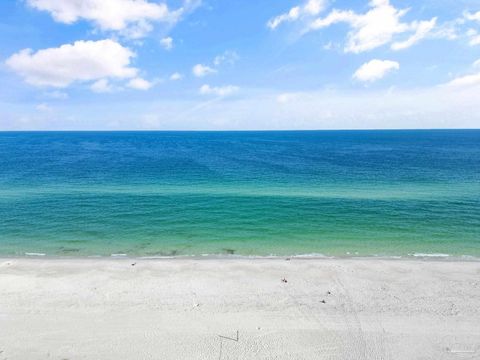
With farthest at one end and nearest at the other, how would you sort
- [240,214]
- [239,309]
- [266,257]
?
1. [240,214]
2. [266,257]
3. [239,309]

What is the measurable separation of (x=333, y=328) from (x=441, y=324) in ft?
18.9

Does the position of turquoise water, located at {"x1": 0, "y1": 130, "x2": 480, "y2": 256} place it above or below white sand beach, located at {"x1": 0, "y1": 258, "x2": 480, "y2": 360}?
above

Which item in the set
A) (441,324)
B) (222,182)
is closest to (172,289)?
(441,324)

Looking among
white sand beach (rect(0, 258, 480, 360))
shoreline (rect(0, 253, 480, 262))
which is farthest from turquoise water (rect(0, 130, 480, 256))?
white sand beach (rect(0, 258, 480, 360))

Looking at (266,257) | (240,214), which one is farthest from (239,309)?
(240,214)

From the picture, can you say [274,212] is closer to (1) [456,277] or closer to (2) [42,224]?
(1) [456,277]

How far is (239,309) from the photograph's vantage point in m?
17.6

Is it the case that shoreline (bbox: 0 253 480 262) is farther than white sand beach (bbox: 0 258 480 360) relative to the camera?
Yes

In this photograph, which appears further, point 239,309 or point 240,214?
point 240,214

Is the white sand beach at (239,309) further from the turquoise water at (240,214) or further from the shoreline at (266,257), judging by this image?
the turquoise water at (240,214)

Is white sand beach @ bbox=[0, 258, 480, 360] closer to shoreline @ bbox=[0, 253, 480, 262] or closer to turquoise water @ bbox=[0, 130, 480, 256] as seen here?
shoreline @ bbox=[0, 253, 480, 262]

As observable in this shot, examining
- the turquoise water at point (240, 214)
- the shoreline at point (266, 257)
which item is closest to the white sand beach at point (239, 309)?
the shoreline at point (266, 257)

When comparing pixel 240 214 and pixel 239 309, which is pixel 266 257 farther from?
pixel 240 214

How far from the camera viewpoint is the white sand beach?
14.6m
